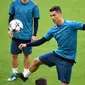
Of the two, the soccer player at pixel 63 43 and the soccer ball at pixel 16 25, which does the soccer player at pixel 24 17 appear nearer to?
the soccer ball at pixel 16 25

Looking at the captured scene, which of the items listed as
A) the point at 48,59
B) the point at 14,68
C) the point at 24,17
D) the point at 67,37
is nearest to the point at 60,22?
the point at 67,37

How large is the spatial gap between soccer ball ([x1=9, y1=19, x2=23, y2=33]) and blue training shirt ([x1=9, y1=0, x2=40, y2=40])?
0.14 meters

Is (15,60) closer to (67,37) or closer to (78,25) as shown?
(67,37)

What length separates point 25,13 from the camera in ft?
24.6

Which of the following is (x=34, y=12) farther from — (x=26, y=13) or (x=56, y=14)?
(x=56, y=14)

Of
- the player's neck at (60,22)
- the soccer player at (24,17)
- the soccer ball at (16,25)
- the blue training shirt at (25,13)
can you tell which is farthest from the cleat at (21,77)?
the player's neck at (60,22)

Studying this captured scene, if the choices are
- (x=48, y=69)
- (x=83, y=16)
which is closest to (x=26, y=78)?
(x=48, y=69)

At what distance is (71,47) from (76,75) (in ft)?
6.29

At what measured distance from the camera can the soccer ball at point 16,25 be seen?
7.39 meters

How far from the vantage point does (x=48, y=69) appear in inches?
342

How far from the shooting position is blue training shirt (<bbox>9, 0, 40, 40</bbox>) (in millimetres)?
7492

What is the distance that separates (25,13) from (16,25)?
33 centimetres

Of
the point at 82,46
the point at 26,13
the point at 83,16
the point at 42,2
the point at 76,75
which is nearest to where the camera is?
the point at 26,13

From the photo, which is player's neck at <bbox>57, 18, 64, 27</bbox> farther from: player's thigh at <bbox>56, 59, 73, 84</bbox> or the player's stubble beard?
player's thigh at <bbox>56, 59, 73, 84</bbox>
